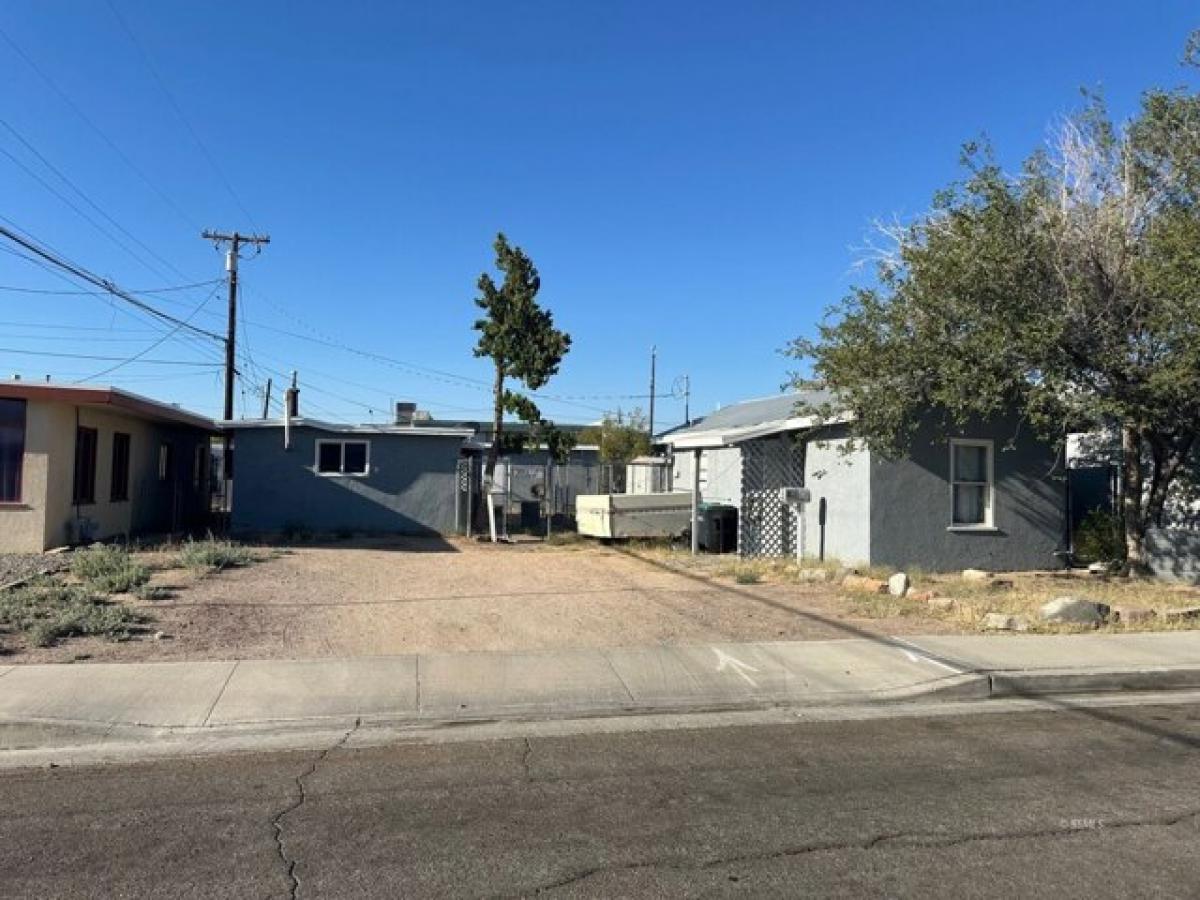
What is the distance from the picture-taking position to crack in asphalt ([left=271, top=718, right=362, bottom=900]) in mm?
4427

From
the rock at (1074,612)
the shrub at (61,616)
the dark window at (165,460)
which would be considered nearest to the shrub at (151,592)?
the shrub at (61,616)

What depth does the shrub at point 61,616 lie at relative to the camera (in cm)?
939

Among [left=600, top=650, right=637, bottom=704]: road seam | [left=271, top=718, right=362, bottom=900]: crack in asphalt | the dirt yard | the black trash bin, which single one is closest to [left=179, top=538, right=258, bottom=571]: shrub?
the dirt yard

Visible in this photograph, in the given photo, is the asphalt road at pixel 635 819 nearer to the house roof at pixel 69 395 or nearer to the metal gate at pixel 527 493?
the house roof at pixel 69 395

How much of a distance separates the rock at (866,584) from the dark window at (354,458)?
12716 millimetres

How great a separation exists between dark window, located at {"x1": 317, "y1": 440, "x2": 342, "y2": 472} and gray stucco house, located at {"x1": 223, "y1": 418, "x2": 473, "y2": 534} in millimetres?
23

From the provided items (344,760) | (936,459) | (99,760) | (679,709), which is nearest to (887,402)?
(936,459)

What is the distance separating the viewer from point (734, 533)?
20.8 meters

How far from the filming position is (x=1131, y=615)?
11.5 m

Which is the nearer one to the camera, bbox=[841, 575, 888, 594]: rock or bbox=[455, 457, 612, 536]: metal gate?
bbox=[841, 575, 888, 594]: rock

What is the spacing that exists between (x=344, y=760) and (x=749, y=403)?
24.4 m

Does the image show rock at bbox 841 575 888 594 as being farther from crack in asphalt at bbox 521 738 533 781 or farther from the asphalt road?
crack in asphalt at bbox 521 738 533 781

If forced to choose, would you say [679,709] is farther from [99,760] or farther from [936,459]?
[936,459]

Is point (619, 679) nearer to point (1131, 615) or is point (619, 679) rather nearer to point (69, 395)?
point (1131, 615)
